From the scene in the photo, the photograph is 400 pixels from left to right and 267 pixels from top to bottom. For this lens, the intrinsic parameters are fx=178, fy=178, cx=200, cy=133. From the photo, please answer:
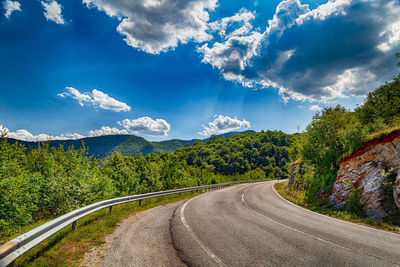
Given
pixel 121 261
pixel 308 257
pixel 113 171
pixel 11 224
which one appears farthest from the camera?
pixel 113 171

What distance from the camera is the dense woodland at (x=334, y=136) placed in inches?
503

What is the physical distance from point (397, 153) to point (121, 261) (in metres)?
13.7

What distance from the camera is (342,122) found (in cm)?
1675

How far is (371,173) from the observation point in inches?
405

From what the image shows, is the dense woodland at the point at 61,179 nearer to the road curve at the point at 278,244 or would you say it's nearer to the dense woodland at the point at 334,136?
the road curve at the point at 278,244

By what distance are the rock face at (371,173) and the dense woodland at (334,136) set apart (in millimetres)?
850

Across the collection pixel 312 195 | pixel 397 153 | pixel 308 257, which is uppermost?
pixel 397 153

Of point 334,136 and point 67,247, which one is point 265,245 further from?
point 334,136

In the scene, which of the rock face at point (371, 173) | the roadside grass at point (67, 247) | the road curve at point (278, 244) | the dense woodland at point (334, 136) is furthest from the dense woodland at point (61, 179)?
the dense woodland at point (334, 136)

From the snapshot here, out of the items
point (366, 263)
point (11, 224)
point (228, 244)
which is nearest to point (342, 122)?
point (366, 263)

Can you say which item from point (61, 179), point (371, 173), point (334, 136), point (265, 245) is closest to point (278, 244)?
point (265, 245)

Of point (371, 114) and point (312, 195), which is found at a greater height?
point (371, 114)

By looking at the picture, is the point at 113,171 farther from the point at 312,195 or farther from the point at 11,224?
the point at 312,195

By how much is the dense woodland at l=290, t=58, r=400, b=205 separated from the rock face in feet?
2.79
